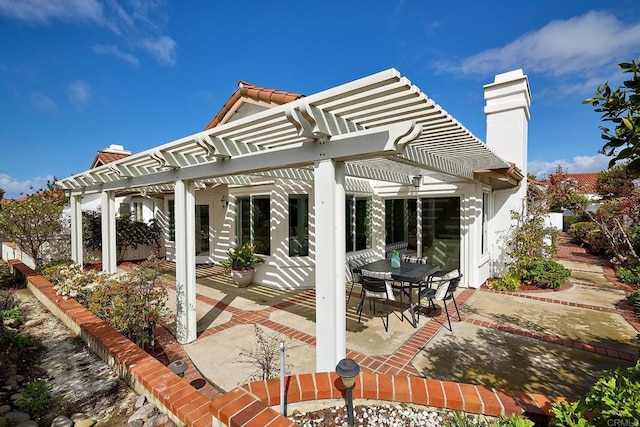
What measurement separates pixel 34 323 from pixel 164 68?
13.1 metres

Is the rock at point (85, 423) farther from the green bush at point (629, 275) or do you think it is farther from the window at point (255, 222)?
the green bush at point (629, 275)

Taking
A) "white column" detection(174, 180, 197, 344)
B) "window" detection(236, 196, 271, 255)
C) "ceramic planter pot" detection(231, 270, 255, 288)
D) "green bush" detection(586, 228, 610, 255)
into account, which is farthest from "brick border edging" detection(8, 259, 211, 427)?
"green bush" detection(586, 228, 610, 255)

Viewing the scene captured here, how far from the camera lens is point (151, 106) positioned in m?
19.5

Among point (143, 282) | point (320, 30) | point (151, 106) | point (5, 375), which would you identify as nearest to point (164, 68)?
point (151, 106)

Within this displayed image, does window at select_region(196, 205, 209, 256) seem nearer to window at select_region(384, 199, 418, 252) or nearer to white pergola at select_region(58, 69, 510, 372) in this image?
white pergola at select_region(58, 69, 510, 372)

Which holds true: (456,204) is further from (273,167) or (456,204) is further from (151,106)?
(151,106)

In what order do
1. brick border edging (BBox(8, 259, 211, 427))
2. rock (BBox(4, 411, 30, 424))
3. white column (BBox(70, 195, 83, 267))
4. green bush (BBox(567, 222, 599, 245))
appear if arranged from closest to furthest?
brick border edging (BBox(8, 259, 211, 427)) → rock (BBox(4, 411, 30, 424)) → white column (BBox(70, 195, 83, 267)) → green bush (BBox(567, 222, 599, 245))

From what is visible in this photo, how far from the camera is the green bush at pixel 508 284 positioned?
8.73m

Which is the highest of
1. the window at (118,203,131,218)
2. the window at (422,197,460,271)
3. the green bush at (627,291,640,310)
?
the window at (118,203,131,218)

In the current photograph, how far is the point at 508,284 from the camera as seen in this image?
28.9 feet

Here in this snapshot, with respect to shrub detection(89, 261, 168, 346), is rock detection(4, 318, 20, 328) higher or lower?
lower

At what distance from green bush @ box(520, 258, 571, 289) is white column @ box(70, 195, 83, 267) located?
48.8 ft

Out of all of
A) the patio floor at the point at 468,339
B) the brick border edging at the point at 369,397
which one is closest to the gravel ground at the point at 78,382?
the patio floor at the point at 468,339

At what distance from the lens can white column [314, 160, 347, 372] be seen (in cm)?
365
